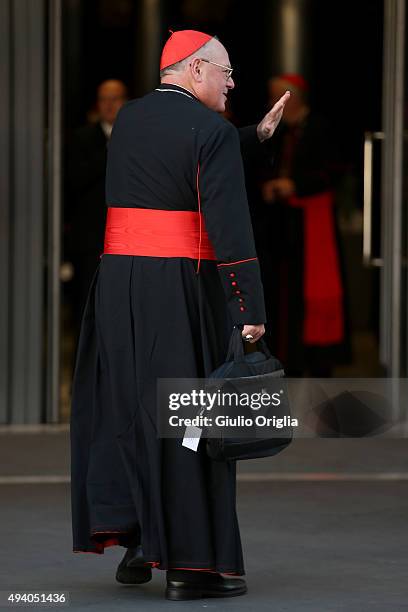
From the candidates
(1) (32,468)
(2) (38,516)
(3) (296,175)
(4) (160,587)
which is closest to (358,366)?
(3) (296,175)

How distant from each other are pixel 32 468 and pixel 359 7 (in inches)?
336

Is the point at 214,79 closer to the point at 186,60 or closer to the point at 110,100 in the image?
the point at 186,60

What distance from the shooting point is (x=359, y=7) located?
14.6 meters

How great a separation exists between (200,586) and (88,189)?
13.9ft

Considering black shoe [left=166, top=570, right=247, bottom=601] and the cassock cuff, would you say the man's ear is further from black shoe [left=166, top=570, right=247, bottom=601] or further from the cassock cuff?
black shoe [left=166, top=570, right=247, bottom=601]

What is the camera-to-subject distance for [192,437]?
4828 millimetres

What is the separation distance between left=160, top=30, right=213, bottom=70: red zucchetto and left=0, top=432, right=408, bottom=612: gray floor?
1720mm

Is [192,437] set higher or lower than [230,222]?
lower

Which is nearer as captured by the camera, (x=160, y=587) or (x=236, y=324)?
(x=236, y=324)

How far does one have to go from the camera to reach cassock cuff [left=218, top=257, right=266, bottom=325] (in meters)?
4.77

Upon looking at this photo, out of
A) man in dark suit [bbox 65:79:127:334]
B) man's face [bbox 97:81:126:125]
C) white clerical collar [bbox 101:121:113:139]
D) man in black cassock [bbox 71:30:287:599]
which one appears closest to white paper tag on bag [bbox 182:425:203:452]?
man in black cassock [bbox 71:30:287:599]

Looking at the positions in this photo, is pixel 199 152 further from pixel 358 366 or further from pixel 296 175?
pixel 358 366

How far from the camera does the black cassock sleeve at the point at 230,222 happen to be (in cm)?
476

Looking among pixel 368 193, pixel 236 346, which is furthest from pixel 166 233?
pixel 368 193
